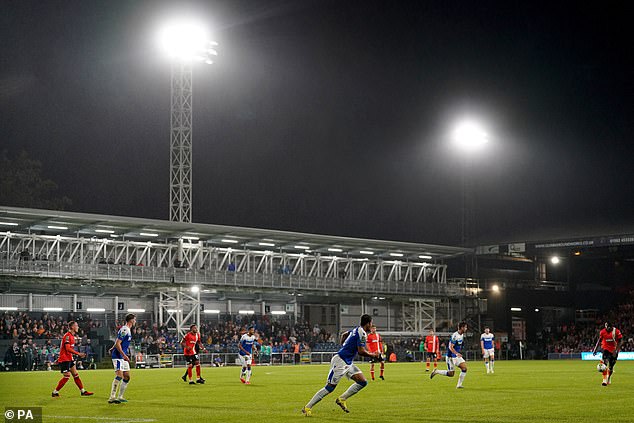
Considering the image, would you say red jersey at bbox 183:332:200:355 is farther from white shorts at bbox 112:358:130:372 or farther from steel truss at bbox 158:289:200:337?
steel truss at bbox 158:289:200:337

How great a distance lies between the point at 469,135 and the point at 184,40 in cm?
2203

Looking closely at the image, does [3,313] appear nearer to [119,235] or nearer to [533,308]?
[119,235]

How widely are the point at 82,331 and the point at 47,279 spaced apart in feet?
13.0

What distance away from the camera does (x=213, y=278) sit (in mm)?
60719

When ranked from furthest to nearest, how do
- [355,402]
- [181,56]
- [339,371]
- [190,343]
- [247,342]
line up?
[181,56], [247,342], [190,343], [355,402], [339,371]

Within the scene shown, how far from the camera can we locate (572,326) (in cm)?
7781

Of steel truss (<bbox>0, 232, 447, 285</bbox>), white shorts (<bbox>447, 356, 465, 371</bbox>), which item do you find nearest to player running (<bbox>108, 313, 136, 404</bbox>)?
white shorts (<bbox>447, 356, 465, 371</bbox>)

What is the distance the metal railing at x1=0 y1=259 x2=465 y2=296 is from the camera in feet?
175

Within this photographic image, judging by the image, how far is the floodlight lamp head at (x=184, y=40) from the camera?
163 feet

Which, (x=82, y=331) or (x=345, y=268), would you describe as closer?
(x=82, y=331)

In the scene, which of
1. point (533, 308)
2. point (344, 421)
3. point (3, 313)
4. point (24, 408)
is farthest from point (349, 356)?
point (533, 308)

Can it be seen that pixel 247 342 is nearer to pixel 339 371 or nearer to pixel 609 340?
pixel 609 340

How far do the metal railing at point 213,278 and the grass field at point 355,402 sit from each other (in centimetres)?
2400

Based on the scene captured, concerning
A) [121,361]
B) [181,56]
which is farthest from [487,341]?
[181,56]
